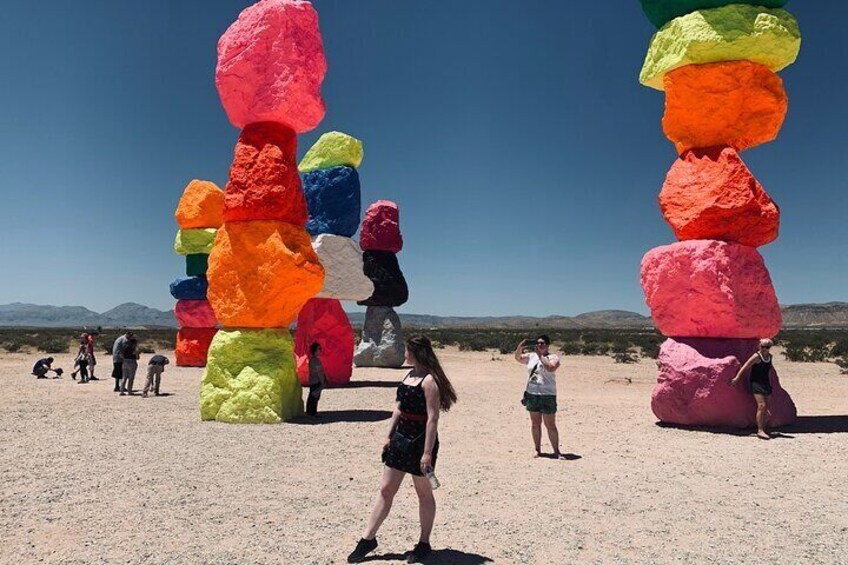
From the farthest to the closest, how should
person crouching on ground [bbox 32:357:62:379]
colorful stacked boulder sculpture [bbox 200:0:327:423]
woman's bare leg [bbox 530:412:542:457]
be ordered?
person crouching on ground [bbox 32:357:62:379], colorful stacked boulder sculpture [bbox 200:0:327:423], woman's bare leg [bbox 530:412:542:457]

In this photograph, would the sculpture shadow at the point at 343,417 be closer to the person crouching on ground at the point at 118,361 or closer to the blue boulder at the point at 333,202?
the person crouching on ground at the point at 118,361

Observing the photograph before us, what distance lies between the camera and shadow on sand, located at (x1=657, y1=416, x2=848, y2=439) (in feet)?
29.2

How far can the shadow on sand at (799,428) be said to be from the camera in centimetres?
890

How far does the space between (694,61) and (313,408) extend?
28.4ft

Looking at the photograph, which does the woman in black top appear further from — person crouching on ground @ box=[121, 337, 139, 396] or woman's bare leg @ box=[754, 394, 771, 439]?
person crouching on ground @ box=[121, 337, 139, 396]

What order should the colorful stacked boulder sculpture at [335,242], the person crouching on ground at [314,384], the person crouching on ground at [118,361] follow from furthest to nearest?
the colorful stacked boulder sculpture at [335,242], the person crouching on ground at [118,361], the person crouching on ground at [314,384]

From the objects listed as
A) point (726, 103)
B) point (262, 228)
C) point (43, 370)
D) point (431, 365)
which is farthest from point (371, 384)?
point (431, 365)

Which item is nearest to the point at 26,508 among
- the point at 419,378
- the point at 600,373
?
the point at 419,378

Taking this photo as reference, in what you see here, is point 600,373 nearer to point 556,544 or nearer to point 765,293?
point 765,293

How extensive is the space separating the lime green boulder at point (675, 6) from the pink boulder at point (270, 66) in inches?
234

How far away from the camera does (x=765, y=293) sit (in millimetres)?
9484

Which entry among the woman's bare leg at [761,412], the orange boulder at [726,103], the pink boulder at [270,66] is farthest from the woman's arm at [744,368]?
the pink boulder at [270,66]

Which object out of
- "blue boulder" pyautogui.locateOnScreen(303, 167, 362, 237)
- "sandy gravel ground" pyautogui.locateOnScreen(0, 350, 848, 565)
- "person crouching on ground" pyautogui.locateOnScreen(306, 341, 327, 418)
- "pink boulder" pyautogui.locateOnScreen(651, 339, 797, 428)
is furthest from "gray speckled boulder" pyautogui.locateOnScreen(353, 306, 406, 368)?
"pink boulder" pyautogui.locateOnScreen(651, 339, 797, 428)

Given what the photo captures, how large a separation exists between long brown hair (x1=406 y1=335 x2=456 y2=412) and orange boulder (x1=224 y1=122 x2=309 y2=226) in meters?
6.39
